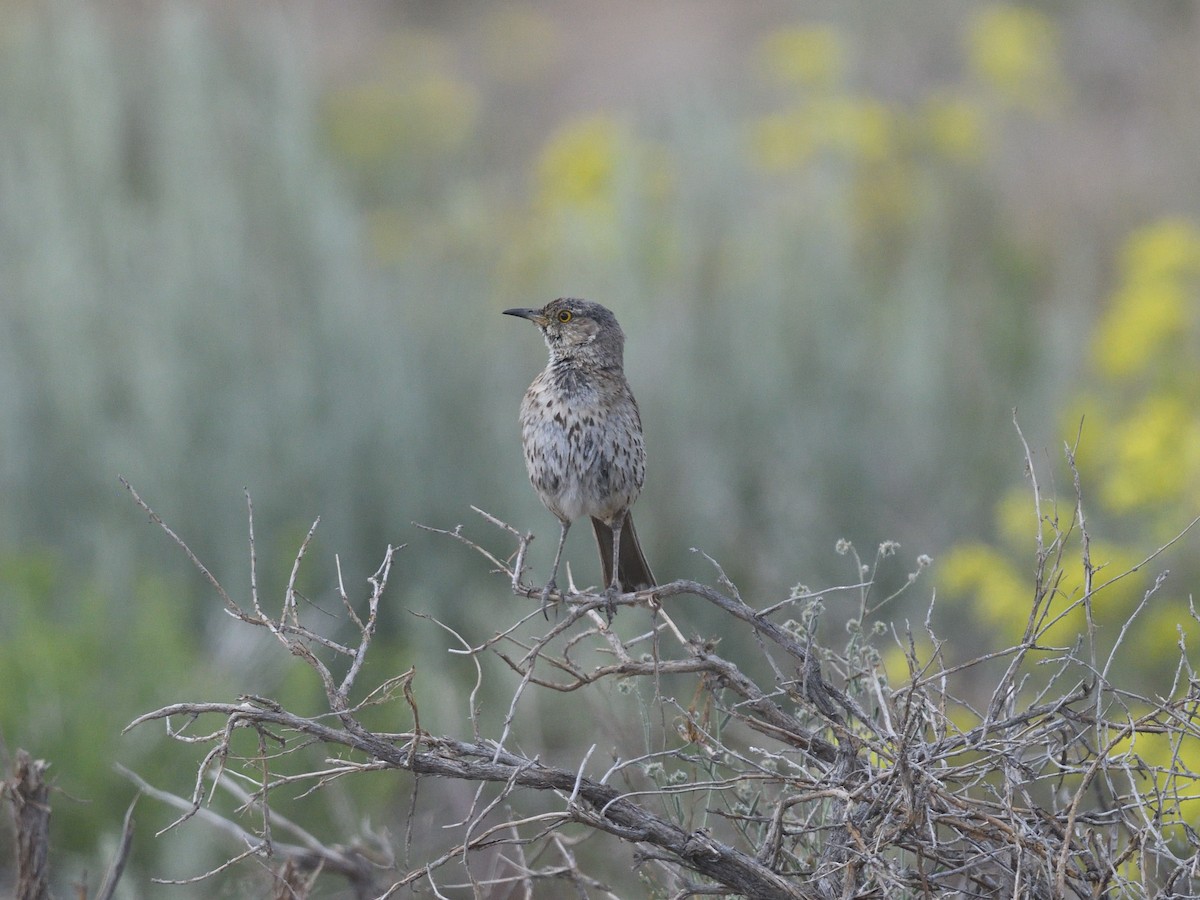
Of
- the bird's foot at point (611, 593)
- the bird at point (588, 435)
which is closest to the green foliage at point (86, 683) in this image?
the bird at point (588, 435)

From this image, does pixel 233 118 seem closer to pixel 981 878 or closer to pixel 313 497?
pixel 313 497

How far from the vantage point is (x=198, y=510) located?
787 cm

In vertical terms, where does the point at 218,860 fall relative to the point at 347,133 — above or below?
below

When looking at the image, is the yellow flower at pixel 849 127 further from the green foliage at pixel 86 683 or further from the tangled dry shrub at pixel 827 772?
the tangled dry shrub at pixel 827 772

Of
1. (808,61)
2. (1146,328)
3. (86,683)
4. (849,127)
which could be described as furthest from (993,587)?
(808,61)

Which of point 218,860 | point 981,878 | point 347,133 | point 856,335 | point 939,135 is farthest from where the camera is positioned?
point 347,133

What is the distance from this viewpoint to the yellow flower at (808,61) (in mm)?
10961

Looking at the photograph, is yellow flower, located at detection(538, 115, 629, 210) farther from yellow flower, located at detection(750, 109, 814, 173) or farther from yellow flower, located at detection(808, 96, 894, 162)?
yellow flower, located at detection(808, 96, 894, 162)

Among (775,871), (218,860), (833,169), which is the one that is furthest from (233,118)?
(775,871)

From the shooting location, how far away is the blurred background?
6246mm

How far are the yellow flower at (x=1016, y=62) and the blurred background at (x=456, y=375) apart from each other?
149cm

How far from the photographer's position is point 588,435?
414 centimetres

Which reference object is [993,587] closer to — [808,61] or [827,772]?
[827,772]

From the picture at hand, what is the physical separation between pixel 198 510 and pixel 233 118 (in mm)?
2816
